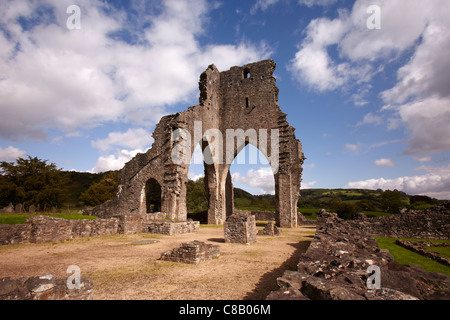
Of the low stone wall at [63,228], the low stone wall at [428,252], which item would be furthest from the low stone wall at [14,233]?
the low stone wall at [428,252]

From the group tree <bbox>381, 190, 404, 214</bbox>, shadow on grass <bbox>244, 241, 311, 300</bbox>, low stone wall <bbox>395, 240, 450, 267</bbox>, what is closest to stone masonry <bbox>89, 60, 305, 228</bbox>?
low stone wall <bbox>395, 240, 450, 267</bbox>

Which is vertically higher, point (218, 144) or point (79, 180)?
point (218, 144)

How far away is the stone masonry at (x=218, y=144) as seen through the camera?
16.9 m

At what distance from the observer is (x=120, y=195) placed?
20.3 metres

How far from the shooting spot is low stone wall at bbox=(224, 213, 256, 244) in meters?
9.76

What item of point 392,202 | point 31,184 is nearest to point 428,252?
point 392,202

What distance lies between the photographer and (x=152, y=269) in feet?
18.2

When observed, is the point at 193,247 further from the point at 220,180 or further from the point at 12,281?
the point at 220,180

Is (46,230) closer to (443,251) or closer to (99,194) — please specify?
(443,251)

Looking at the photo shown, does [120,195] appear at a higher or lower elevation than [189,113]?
lower

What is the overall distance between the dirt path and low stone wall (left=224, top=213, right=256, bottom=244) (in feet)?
4.65

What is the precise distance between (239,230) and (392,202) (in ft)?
76.4
